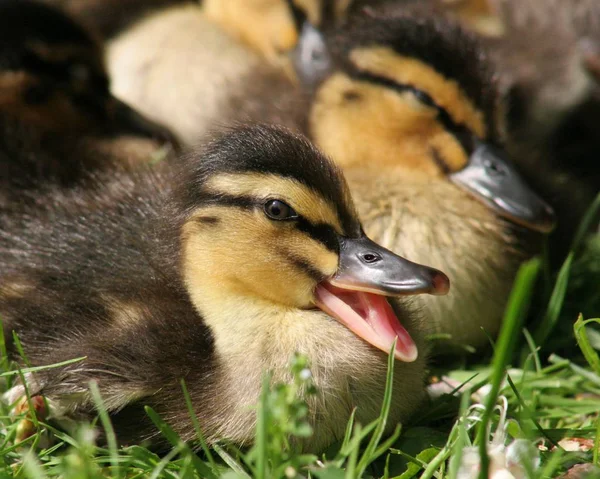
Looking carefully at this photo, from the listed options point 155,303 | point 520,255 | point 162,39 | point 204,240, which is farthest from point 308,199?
point 162,39

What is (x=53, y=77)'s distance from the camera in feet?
8.20

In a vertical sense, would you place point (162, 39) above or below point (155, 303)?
below

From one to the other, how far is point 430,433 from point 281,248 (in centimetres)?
45

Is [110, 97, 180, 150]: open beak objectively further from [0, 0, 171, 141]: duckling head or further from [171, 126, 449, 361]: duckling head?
[171, 126, 449, 361]: duckling head

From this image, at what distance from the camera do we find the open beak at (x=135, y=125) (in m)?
2.58

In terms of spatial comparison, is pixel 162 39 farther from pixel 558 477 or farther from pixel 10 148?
pixel 558 477

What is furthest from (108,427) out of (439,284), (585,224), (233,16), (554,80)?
(233,16)

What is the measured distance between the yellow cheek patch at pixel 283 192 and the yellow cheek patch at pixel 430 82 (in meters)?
0.68

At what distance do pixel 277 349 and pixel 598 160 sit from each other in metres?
1.61

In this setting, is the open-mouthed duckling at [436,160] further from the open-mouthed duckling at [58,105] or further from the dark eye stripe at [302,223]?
the open-mouthed duckling at [58,105]

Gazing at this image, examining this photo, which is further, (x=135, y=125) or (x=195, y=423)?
(x=135, y=125)

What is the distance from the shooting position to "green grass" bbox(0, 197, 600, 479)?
53.7 inches

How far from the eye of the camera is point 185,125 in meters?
2.97

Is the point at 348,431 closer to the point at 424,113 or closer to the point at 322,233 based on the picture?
the point at 322,233
